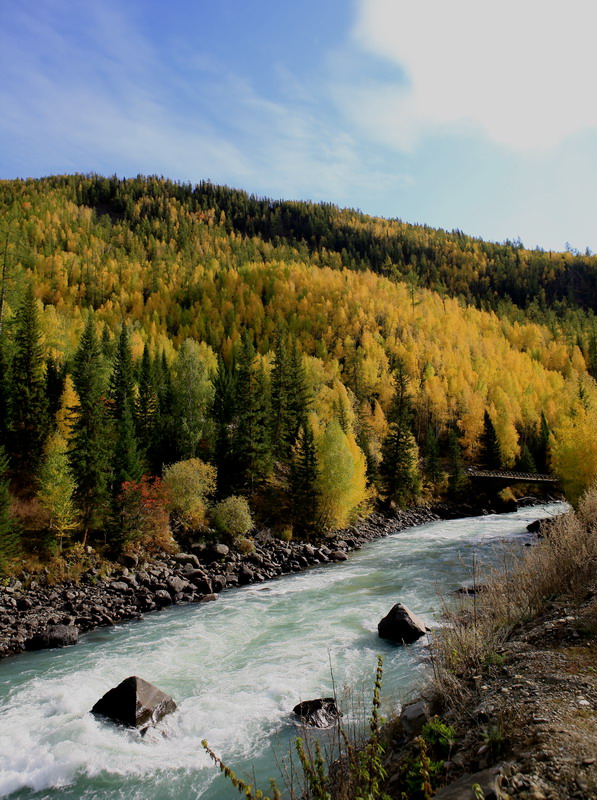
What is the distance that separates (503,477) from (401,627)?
45695mm

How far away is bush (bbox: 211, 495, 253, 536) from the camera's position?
36844 mm

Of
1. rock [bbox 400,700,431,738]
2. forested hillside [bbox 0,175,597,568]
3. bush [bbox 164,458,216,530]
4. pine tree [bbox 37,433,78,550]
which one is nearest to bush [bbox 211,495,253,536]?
forested hillside [bbox 0,175,597,568]

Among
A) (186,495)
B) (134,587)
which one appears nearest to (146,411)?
(186,495)

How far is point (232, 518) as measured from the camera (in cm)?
3709

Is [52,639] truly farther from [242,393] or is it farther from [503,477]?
[503,477]

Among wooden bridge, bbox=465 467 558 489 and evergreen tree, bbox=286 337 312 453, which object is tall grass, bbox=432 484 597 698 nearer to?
evergreen tree, bbox=286 337 312 453

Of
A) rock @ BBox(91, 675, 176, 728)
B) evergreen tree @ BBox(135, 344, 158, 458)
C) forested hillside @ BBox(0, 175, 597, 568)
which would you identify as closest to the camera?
rock @ BBox(91, 675, 176, 728)

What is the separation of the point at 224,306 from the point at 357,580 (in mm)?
92358

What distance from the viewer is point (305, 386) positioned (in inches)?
2163

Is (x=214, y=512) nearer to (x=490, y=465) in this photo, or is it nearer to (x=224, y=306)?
(x=490, y=465)

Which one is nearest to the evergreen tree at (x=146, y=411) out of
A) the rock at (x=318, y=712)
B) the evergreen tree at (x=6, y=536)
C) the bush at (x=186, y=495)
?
the bush at (x=186, y=495)

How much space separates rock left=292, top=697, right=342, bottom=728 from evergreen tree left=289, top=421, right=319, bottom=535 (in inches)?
1159

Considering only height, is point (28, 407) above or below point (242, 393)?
below

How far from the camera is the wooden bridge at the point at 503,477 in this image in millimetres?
55375
